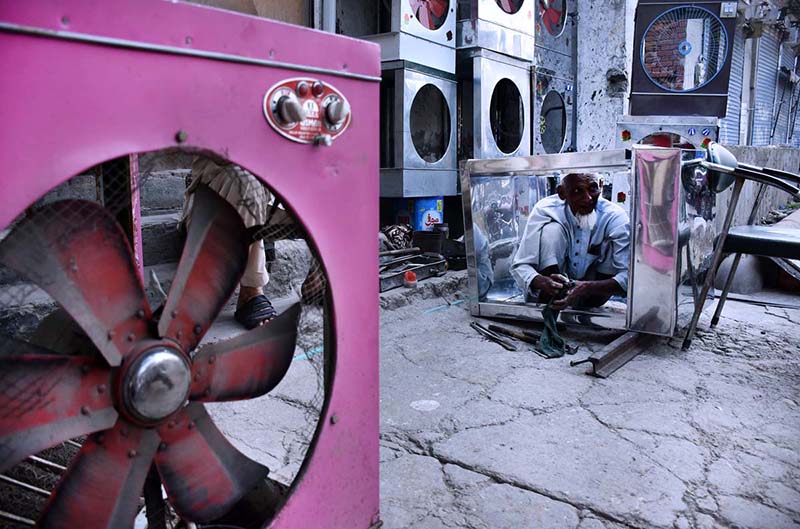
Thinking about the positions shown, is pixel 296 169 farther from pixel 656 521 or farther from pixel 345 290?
pixel 656 521

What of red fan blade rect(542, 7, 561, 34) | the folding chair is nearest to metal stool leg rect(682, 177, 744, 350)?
the folding chair

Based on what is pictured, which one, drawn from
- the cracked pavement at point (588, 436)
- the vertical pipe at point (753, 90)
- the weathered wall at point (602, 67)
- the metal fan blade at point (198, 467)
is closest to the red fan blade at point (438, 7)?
the cracked pavement at point (588, 436)

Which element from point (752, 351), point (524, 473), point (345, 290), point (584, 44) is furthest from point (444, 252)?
point (584, 44)

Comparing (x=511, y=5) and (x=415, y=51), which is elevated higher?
(x=511, y=5)

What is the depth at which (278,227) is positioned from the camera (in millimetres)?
1347

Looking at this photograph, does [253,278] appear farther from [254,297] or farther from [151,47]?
[151,47]

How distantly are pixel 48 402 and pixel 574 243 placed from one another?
3309 millimetres

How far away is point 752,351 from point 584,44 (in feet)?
21.2

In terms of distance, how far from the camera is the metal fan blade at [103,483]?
1.10m

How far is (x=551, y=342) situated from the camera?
3.53 meters

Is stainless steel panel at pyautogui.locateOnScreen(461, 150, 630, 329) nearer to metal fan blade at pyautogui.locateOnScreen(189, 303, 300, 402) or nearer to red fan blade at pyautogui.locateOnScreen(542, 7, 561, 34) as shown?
metal fan blade at pyautogui.locateOnScreen(189, 303, 300, 402)

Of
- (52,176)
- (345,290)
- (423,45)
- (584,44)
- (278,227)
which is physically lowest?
(345,290)

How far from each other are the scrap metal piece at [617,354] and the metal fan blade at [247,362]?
2093 millimetres

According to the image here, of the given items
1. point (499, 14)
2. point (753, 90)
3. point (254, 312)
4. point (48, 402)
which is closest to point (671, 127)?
point (499, 14)
